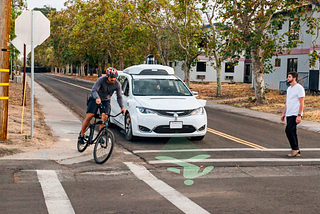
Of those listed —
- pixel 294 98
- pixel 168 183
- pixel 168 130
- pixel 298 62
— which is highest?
pixel 298 62

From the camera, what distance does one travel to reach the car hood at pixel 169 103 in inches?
425

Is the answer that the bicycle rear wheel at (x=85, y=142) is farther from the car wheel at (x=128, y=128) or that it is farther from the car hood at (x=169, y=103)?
the car hood at (x=169, y=103)

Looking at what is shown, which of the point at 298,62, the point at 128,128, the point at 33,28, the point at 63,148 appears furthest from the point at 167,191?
the point at 298,62

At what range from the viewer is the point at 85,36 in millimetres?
52344

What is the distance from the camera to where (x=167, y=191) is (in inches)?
255

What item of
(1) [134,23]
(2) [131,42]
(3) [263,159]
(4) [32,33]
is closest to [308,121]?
(3) [263,159]

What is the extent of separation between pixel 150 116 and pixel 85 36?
143ft

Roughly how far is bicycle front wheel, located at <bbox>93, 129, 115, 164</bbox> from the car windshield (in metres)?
3.40

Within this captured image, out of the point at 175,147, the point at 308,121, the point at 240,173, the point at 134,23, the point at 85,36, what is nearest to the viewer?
the point at 240,173

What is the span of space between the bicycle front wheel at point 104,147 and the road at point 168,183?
0.56 ft

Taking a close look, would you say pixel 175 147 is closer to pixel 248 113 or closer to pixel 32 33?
pixel 32 33

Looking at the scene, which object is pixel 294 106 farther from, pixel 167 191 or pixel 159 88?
pixel 167 191

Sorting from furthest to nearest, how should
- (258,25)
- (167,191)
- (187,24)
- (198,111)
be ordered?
(187,24) → (258,25) → (198,111) → (167,191)

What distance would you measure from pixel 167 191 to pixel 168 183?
1.73 feet
